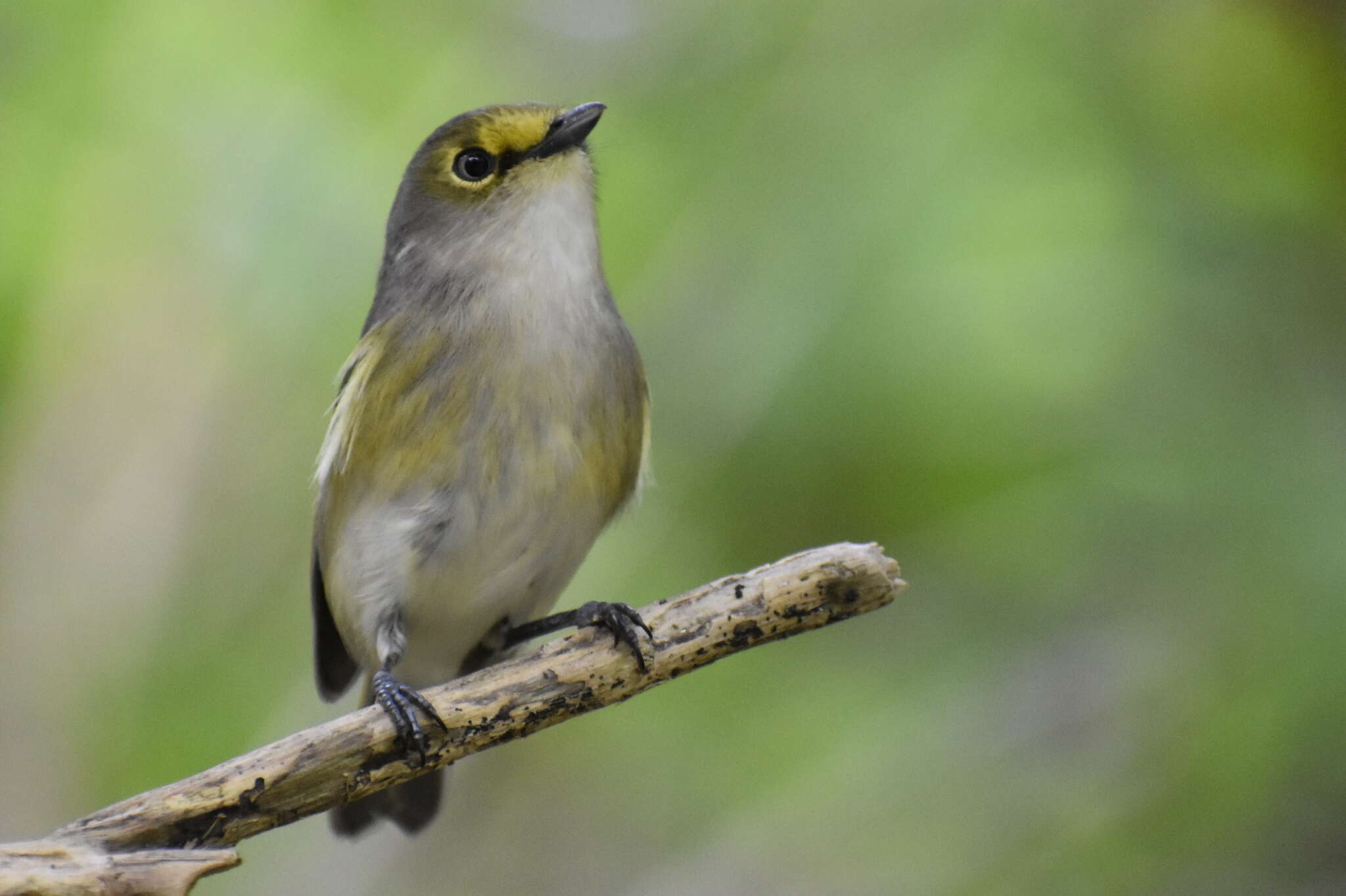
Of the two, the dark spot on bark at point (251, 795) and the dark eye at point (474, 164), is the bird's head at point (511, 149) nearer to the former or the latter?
the dark eye at point (474, 164)

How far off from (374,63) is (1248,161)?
3.05 metres

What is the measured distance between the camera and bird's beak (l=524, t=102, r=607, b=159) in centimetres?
328

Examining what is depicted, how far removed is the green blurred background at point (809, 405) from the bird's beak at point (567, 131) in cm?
143

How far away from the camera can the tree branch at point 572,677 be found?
244cm

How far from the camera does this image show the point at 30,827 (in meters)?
4.71

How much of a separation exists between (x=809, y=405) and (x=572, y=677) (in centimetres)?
192

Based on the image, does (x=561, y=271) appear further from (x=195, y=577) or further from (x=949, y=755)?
(x=195, y=577)

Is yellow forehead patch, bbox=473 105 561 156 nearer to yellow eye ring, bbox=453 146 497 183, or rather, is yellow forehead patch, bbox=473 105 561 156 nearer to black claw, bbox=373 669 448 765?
yellow eye ring, bbox=453 146 497 183

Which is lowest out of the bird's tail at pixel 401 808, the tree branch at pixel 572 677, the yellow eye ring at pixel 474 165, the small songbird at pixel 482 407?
the tree branch at pixel 572 677

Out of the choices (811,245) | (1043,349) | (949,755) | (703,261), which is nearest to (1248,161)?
(1043,349)

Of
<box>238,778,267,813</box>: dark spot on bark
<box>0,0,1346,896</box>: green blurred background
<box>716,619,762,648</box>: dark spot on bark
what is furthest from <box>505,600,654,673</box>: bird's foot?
<box>0,0,1346,896</box>: green blurred background

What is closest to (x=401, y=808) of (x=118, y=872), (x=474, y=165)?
(x=118, y=872)

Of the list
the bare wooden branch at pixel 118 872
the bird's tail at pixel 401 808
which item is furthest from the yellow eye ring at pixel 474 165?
the bare wooden branch at pixel 118 872

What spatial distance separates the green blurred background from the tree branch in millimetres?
1664
